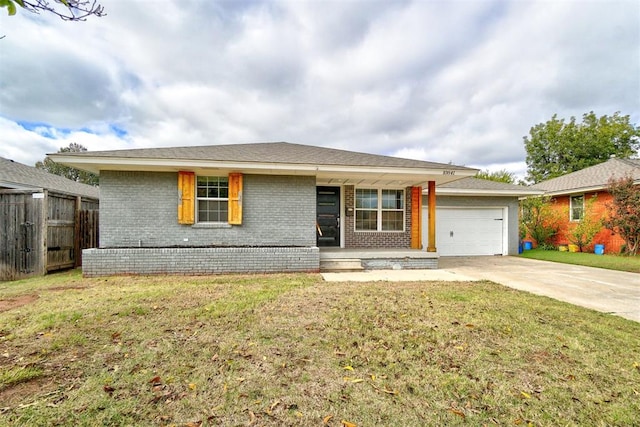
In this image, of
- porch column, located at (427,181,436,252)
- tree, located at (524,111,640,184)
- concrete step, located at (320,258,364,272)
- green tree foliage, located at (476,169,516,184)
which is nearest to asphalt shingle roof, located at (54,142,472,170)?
porch column, located at (427,181,436,252)

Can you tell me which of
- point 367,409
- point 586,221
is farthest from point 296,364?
point 586,221

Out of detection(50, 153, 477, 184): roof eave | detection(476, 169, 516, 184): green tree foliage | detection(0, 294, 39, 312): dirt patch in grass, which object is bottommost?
detection(0, 294, 39, 312): dirt patch in grass

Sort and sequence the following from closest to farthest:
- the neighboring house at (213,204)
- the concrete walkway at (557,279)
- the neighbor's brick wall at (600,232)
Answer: the concrete walkway at (557,279)
the neighboring house at (213,204)
the neighbor's brick wall at (600,232)

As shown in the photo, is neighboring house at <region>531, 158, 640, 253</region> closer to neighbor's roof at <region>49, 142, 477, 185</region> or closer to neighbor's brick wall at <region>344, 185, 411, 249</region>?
neighbor's brick wall at <region>344, 185, 411, 249</region>

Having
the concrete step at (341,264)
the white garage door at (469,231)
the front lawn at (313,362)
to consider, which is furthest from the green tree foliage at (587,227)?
the concrete step at (341,264)

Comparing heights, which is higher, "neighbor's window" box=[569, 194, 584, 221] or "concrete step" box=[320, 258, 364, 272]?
"neighbor's window" box=[569, 194, 584, 221]

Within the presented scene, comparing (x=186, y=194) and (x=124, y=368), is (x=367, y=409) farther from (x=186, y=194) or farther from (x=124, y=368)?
(x=186, y=194)

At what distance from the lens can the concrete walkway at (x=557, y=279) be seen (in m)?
5.02

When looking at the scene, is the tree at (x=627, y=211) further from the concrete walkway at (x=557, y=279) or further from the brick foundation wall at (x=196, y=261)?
the brick foundation wall at (x=196, y=261)

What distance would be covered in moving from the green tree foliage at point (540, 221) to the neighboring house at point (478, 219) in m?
2.39

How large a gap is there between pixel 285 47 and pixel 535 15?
7438mm

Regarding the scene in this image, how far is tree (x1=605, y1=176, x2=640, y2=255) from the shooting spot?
35.7 ft

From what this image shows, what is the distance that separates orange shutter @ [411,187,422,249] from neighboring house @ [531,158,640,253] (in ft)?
24.3

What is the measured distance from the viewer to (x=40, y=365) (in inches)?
103
